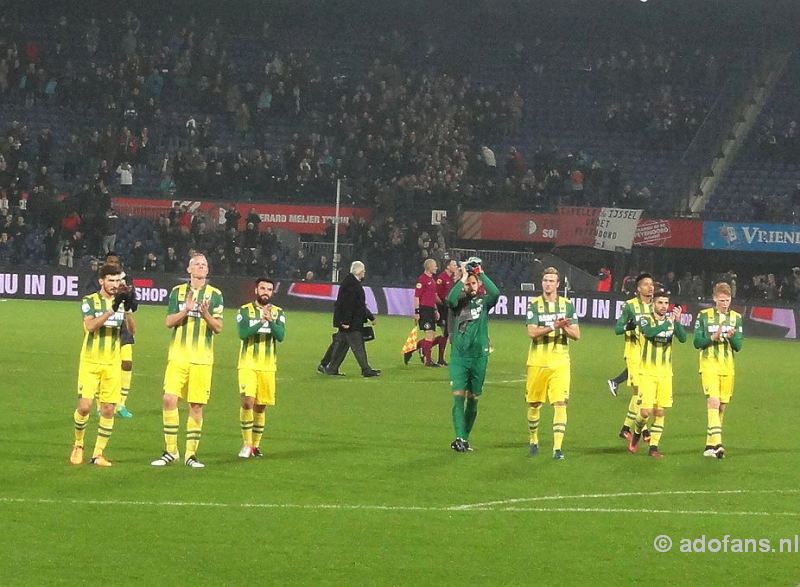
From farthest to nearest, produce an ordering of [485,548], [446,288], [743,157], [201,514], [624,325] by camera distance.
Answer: [743,157]
[446,288]
[624,325]
[201,514]
[485,548]

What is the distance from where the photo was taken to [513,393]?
2330 centimetres

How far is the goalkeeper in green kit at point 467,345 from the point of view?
647 inches

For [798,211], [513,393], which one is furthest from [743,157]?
[513,393]

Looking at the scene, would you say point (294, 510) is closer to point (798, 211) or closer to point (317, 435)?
point (317, 435)

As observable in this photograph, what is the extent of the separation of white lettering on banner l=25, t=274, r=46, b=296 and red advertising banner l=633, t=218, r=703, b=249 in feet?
Result: 58.6

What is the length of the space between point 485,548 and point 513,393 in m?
12.4

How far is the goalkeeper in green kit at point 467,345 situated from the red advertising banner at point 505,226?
28.2m

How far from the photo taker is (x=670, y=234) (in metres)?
44.1

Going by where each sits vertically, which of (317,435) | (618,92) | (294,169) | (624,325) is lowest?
(317,435)

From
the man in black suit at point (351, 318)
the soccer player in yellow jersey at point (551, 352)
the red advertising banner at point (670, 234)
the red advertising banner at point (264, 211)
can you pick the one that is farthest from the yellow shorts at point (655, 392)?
the red advertising banner at point (264, 211)

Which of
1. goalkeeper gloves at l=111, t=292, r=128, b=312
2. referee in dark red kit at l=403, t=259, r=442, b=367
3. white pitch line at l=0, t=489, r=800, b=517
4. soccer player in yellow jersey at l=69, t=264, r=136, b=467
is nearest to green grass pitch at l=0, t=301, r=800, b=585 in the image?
white pitch line at l=0, t=489, r=800, b=517

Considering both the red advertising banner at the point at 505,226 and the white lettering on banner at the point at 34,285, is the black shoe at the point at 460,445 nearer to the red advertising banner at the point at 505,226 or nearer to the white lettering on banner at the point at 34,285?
the red advertising banner at the point at 505,226

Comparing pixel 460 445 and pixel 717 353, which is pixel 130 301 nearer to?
pixel 460 445

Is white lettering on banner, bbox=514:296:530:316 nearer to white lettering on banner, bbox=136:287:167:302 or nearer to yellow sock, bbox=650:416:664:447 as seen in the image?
white lettering on banner, bbox=136:287:167:302
